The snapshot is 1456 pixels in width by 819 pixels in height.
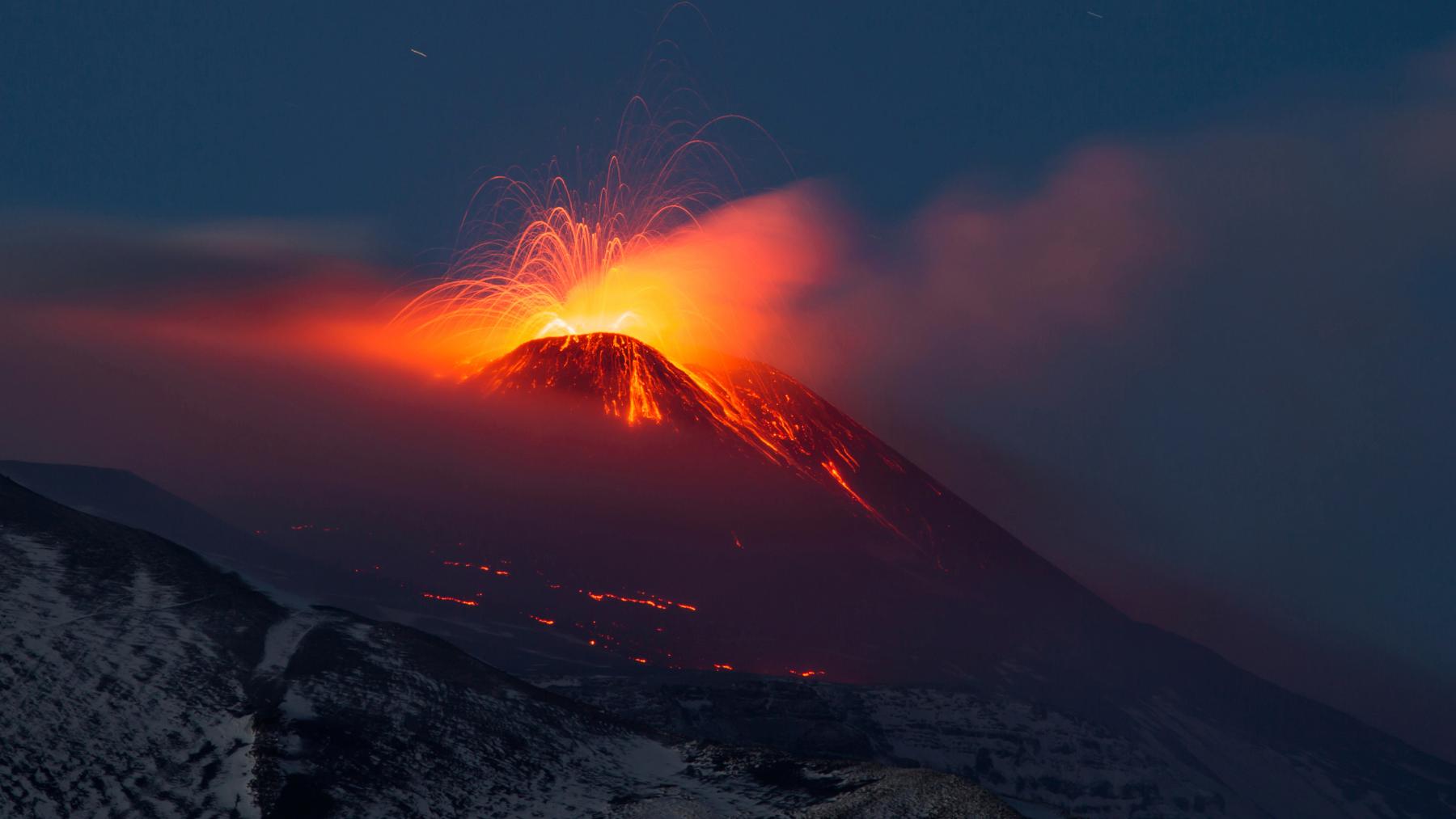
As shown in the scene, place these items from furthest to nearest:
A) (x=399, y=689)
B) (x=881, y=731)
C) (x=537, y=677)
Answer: (x=881, y=731), (x=537, y=677), (x=399, y=689)

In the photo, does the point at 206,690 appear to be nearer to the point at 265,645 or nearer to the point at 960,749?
the point at 265,645

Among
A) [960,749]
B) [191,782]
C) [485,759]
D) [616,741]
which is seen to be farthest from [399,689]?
[960,749]

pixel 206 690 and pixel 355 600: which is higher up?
pixel 355 600

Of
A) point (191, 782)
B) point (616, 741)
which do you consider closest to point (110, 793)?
point (191, 782)

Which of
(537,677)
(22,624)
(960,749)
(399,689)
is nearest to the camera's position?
(22,624)

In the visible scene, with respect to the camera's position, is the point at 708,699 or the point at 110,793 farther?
the point at 708,699

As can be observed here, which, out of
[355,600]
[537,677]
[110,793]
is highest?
[355,600]

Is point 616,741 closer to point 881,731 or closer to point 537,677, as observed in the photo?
point 537,677
